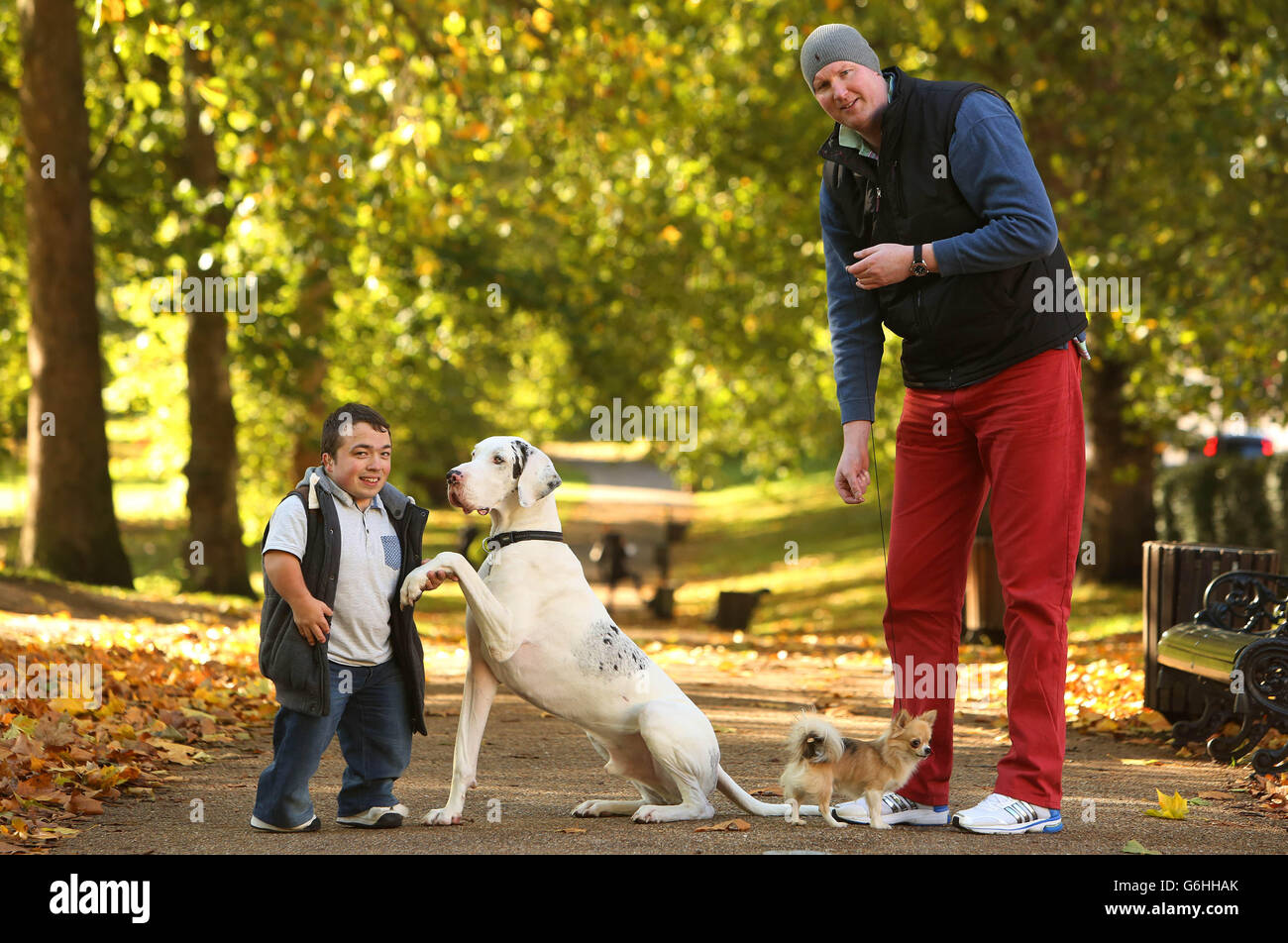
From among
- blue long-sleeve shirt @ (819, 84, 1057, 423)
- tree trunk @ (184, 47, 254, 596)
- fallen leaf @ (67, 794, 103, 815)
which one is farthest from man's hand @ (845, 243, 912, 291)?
tree trunk @ (184, 47, 254, 596)

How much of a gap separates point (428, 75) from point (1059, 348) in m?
9.83

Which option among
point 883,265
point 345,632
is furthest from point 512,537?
point 883,265

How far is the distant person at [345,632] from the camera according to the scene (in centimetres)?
448

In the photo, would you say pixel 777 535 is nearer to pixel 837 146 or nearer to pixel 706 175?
pixel 706 175

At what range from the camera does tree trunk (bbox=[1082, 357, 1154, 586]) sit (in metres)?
16.9

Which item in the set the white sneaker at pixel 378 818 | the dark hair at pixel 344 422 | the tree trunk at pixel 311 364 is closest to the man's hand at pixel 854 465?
the dark hair at pixel 344 422

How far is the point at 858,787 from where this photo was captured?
4.57 meters

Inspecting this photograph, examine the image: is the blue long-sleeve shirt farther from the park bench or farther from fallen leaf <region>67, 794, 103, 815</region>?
A: fallen leaf <region>67, 794, 103, 815</region>

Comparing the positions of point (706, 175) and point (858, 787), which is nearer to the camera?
point (858, 787)

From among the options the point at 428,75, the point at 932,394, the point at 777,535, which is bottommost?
the point at 777,535

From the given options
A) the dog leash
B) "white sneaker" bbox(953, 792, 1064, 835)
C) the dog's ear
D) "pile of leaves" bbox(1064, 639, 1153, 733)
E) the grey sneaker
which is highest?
the dog's ear

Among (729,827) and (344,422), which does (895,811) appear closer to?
(729,827)

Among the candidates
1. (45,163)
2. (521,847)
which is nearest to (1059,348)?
(521,847)

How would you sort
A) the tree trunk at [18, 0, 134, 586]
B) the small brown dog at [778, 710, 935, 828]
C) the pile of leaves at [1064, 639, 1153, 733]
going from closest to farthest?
the small brown dog at [778, 710, 935, 828] → the pile of leaves at [1064, 639, 1153, 733] → the tree trunk at [18, 0, 134, 586]
